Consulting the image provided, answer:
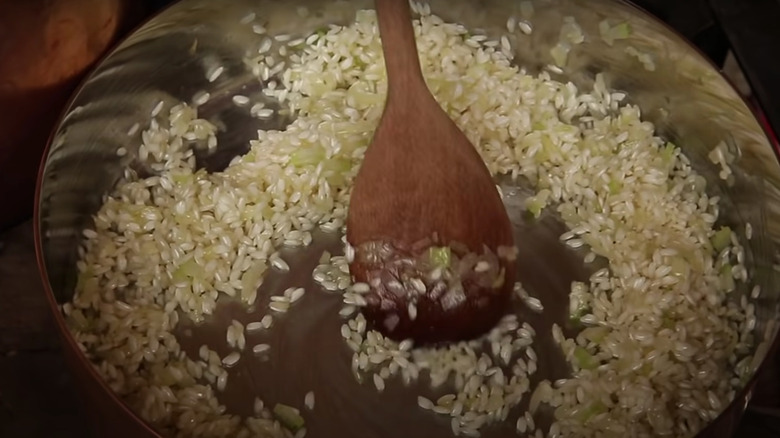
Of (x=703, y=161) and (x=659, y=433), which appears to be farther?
(x=703, y=161)

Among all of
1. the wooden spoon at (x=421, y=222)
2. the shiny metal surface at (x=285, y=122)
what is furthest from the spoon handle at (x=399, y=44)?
the shiny metal surface at (x=285, y=122)

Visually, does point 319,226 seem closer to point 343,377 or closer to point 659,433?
point 343,377

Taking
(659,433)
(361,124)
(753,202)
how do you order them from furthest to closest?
(361,124) < (753,202) < (659,433)

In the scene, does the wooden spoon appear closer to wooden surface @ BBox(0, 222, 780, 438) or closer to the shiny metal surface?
the shiny metal surface

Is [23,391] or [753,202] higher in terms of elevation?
[753,202]

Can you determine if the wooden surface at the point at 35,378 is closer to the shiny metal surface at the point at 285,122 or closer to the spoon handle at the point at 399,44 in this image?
the shiny metal surface at the point at 285,122

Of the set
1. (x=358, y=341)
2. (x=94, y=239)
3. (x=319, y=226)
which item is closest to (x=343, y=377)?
(x=358, y=341)
